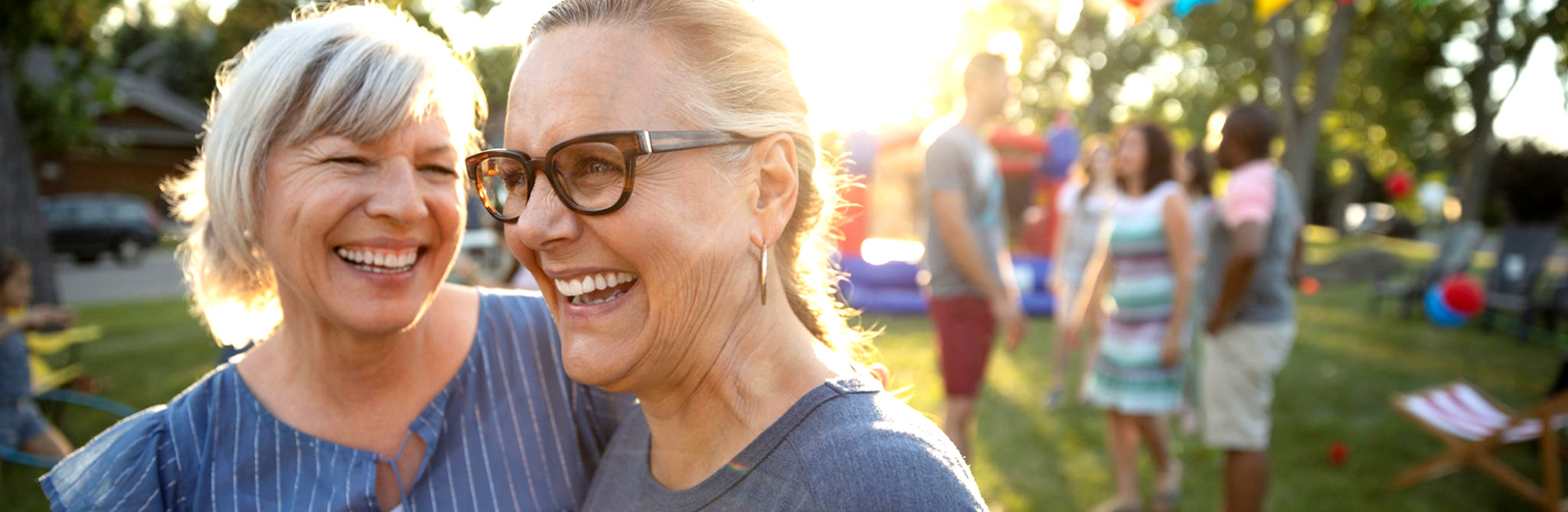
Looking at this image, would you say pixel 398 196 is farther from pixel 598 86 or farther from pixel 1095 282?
pixel 1095 282

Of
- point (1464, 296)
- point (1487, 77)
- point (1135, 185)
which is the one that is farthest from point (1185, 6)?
point (1487, 77)

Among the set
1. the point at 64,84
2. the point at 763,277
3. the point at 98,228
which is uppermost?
the point at 64,84

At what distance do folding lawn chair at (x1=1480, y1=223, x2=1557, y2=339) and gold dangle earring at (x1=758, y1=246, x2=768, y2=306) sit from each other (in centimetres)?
1232

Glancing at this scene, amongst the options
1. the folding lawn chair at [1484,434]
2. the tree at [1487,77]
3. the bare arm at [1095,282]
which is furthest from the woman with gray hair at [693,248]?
the tree at [1487,77]

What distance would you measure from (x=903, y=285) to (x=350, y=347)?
9.93 m

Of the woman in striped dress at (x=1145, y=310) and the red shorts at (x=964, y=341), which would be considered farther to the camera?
the woman in striped dress at (x=1145, y=310)

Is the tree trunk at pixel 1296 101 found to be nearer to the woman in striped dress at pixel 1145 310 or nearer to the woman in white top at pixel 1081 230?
the woman in white top at pixel 1081 230

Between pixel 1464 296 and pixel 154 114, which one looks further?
pixel 154 114

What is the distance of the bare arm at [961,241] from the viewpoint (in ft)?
13.0

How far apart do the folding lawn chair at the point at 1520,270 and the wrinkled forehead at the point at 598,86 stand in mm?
12542

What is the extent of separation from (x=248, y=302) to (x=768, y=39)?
1.33 m

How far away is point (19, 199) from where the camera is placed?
8.86 metres

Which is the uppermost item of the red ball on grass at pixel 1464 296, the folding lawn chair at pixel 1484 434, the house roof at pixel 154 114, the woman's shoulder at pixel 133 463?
the house roof at pixel 154 114

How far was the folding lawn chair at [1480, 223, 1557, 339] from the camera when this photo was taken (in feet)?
34.1
